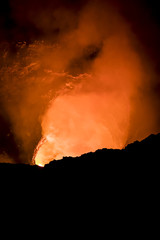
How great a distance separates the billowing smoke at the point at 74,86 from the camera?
29.5ft

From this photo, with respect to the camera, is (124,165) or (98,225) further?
(124,165)

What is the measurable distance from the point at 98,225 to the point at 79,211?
0.99 feet

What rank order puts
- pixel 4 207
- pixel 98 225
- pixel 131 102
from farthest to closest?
1. pixel 131 102
2. pixel 4 207
3. pixel 98 225

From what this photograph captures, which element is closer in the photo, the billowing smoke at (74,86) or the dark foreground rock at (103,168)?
the dark foreground rock at (103,168)

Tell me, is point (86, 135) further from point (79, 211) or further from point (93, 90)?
point (79, 211)

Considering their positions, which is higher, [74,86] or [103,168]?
[74,86]

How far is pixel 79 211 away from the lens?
115 inches

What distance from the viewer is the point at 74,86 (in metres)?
9.95

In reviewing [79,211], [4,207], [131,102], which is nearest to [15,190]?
[4,207]

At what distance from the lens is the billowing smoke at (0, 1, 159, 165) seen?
9000 mm

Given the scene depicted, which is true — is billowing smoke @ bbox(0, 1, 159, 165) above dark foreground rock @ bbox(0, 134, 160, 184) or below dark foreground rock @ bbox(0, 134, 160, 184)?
above

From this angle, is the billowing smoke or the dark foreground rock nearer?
the dark foreground rock

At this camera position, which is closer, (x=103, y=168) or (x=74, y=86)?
(x=103, y=168)

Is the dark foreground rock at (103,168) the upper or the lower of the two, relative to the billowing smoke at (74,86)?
lower
